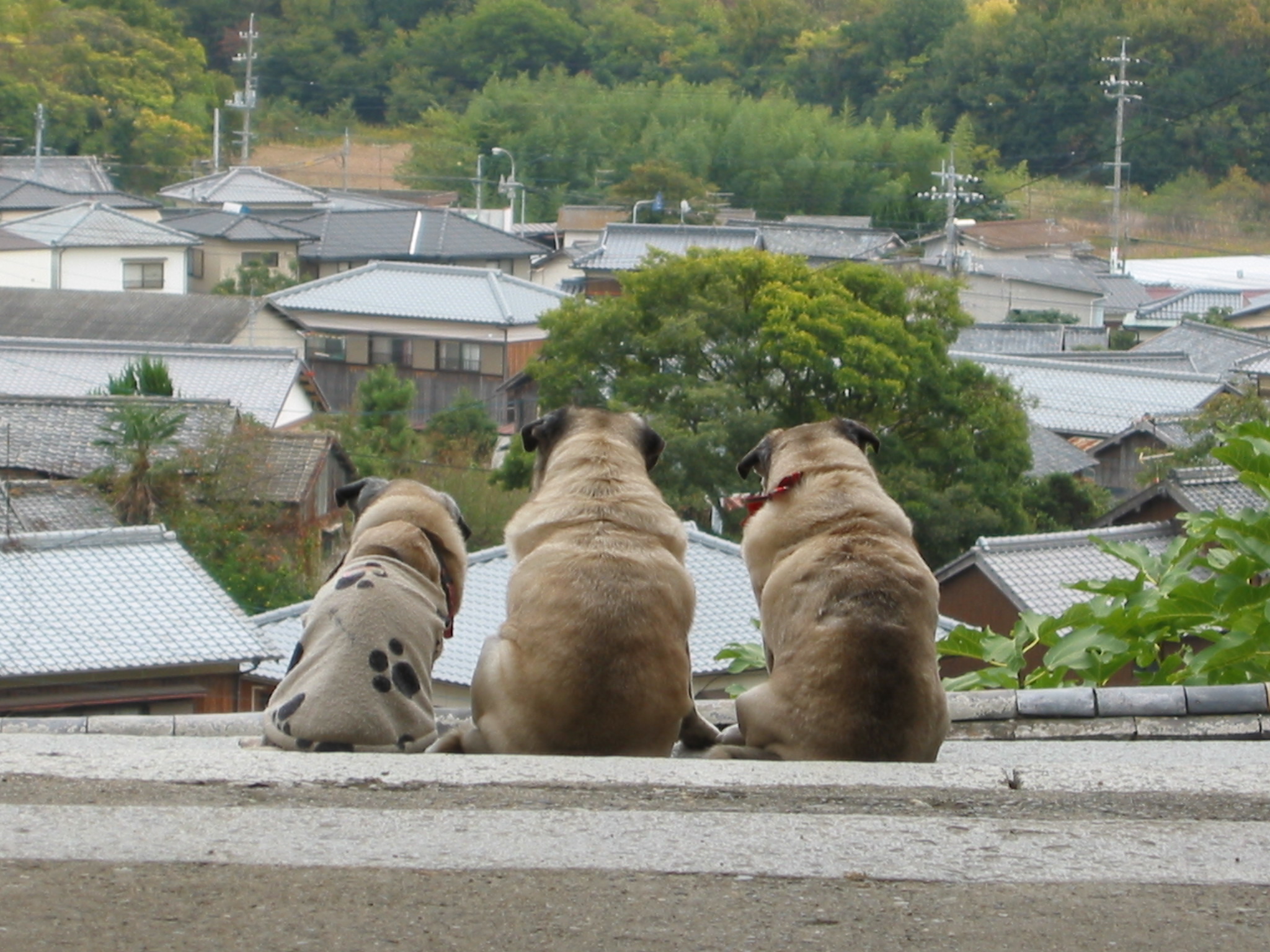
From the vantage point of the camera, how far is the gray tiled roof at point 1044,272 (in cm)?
3525

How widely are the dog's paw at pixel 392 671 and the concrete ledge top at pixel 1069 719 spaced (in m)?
0.52

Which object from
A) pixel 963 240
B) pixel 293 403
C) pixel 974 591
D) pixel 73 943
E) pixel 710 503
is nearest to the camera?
pixel 73 943

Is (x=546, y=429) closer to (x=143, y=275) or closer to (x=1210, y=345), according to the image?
(x=1210, y=345)

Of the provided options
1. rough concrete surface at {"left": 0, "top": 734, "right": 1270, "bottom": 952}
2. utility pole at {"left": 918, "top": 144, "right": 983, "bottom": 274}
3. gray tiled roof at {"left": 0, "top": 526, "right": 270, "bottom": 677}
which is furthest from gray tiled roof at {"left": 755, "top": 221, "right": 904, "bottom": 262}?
rough concrete surface at {"left": 0, "top": 734, "right": 1270, "bottom": 952}

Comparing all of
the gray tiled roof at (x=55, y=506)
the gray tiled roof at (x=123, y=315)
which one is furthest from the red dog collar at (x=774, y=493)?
the gray tiled roof at (x=123, y=315)

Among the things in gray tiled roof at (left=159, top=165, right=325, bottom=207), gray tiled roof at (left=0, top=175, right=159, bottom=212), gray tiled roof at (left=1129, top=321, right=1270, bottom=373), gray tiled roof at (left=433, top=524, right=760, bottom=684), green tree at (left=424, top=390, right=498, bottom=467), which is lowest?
green tree at (left=424, top=390, right=498, bottom=467)

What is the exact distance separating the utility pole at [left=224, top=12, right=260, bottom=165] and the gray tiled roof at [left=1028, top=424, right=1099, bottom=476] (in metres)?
29.9

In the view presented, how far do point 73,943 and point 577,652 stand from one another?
1143 millimetres

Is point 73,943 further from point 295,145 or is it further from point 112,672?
point 295,145

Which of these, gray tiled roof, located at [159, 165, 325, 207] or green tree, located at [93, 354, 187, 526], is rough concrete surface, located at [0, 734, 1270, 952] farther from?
gray tiled roof, located at [159, 165, 325, 207]

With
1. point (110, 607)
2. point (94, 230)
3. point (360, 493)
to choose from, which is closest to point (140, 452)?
point (110, 607)

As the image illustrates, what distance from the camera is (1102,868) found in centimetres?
220

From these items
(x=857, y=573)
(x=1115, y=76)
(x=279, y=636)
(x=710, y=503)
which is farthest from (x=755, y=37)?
(x=857, y=573)

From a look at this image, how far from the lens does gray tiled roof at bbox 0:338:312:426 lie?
2102cm
